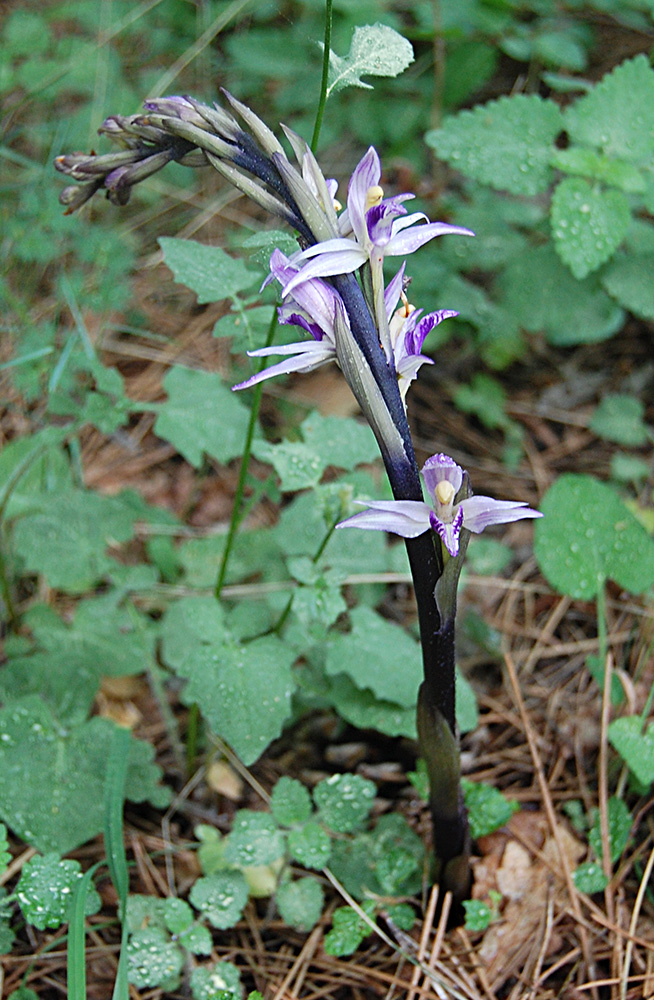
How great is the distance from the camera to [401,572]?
7.97 ft

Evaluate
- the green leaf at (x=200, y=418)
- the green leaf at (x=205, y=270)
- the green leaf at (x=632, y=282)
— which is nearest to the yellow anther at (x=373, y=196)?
the green leaf at (x=205, y=270)

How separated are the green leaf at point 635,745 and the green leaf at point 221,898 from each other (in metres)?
0.87

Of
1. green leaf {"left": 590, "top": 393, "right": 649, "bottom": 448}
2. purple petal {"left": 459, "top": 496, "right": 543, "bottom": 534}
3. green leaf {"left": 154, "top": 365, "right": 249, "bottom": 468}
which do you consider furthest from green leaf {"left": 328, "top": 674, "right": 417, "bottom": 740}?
green leaf {"left": 590, "top": 393, "right": 649, "bottom": 448}

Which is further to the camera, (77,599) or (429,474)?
(77,599)

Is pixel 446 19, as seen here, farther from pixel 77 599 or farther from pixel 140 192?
pixel 77 599

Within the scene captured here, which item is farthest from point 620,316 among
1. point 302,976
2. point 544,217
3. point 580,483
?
point 302,976

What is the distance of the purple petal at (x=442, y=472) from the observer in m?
1.34

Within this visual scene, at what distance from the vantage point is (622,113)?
8.35 ft

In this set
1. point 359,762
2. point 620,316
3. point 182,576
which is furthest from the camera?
point 620,316

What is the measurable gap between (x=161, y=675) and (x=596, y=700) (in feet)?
3.97

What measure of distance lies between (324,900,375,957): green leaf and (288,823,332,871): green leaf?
0.12m

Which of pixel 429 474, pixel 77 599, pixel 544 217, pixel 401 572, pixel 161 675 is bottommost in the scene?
pixel 77 599

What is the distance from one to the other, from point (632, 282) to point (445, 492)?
1.78 metres

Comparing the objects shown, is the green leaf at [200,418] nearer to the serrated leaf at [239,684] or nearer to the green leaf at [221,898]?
the serrated leaf at [239,684]
